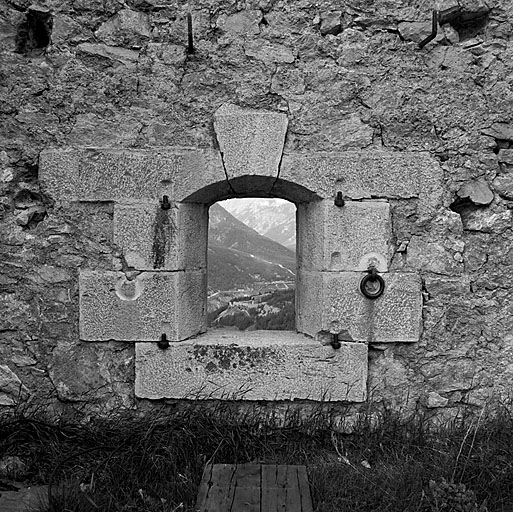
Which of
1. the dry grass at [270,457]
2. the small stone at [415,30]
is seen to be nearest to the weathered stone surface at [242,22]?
the small stone at [415,30]

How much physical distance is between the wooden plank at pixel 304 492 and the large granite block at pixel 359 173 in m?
1.64

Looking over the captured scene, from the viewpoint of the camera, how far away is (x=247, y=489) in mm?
2107

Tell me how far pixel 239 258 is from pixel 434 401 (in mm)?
7892

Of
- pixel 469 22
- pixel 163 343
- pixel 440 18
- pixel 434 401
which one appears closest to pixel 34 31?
pixel 163 343

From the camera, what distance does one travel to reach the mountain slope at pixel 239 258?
363 inches

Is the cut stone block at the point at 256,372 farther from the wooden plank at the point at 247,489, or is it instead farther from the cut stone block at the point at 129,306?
the wooden plank at the point at 247,489

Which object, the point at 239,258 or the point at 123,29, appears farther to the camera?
the point at 239,258

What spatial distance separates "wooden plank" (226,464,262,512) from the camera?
1988 mm

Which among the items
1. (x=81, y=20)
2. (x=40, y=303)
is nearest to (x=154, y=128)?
(x=81, y=20)

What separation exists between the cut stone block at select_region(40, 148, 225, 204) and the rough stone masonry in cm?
1

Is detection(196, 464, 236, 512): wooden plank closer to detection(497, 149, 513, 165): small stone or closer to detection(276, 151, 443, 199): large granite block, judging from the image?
detection(276, 151, 443, 199): large granite block

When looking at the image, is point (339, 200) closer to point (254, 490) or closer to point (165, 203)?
point (165, 203)

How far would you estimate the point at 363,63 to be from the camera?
128 inches

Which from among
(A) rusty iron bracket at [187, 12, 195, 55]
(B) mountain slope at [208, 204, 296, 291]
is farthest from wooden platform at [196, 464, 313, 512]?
(B) mountain slope at [208, 204, 296, 291]
